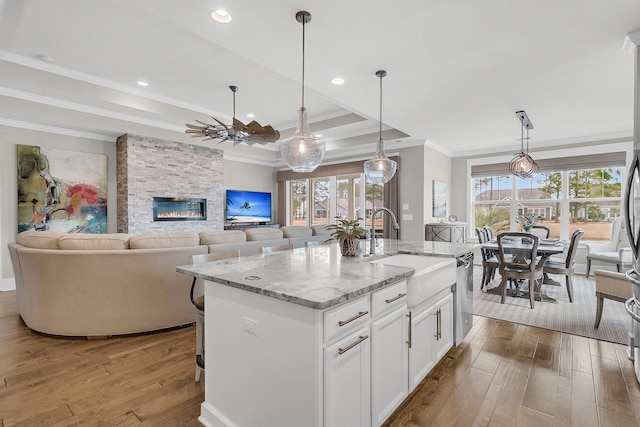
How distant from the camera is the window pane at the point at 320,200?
814 cm

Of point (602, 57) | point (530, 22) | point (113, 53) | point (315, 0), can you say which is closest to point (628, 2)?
point (530, 22)

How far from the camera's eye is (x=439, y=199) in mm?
6648

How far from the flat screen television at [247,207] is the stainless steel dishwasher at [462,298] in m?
5.74

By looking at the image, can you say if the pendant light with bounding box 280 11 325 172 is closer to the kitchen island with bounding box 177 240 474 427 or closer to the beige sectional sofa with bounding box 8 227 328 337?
the kitchen island with bounding box 177 240 474 427

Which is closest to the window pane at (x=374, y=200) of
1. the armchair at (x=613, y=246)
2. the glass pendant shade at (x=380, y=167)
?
the glass pendant shade at (x=380, y=167)

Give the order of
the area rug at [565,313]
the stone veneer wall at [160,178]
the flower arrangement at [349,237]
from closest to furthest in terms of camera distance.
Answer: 1. the flower arrangement at [349,237]
2. the area rug at [565,313]
3. the stone veneer wall at [160,178]

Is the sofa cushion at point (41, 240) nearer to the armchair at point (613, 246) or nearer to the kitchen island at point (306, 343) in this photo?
the kitchen island at point (306, 343)

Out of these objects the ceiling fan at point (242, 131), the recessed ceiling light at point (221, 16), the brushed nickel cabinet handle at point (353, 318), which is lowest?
the brushed nickel cabinet handle at point (353, 318)

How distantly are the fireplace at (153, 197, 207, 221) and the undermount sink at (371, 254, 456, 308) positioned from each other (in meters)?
4.78

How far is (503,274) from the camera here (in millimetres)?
4070

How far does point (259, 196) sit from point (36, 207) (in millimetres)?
4396

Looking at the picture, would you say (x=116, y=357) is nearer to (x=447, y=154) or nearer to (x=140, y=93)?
(x=140, y=93)

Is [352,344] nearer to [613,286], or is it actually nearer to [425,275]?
[425,275]

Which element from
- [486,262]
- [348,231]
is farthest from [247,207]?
[348,231]
